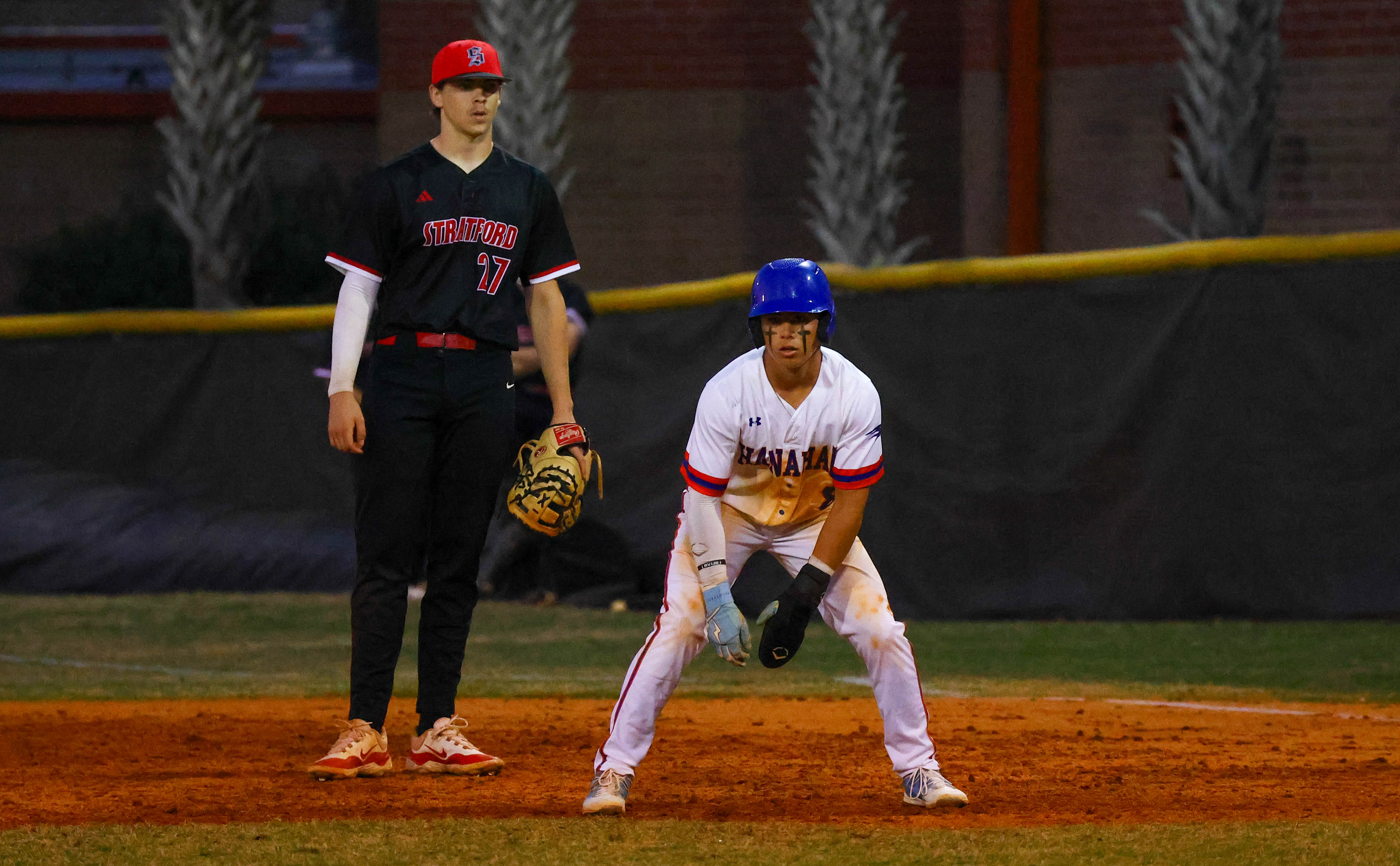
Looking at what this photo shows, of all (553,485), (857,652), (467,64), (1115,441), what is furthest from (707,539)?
(1115,441)

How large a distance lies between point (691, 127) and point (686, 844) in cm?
1427

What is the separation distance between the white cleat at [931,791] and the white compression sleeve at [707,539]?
2.49ft

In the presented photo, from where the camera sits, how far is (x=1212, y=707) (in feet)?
24.5

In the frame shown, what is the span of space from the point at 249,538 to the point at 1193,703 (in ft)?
24.1

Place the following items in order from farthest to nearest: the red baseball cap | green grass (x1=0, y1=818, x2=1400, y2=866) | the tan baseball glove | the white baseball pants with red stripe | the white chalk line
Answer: the white chalk line → the tan baseball glove → the red baseball cap → the white baseball pants with red stripe → green grass (x1=0, y1=818, x2=1400, y2=866)

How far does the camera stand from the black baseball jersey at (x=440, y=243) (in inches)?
222

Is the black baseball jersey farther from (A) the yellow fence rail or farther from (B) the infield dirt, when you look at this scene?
(A) the yellow fence rail

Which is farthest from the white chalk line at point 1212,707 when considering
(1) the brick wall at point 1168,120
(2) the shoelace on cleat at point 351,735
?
(1) the brick wall at point 1168,120

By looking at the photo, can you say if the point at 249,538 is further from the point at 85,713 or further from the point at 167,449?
the point at 85,713

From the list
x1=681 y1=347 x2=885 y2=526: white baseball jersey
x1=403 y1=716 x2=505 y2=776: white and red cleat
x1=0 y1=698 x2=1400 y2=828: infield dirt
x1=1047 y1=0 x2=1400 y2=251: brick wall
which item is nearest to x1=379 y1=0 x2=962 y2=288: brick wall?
x1=1047 y1=0 x2=1400 y2=251: brick wall

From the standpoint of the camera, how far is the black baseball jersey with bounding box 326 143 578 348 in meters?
5.64

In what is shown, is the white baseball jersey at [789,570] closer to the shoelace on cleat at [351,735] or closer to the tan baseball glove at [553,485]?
the tan baseball glove at [553,485]

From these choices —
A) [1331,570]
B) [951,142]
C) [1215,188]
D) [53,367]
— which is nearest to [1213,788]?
[1331,570]

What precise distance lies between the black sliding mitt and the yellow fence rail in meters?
5.30
